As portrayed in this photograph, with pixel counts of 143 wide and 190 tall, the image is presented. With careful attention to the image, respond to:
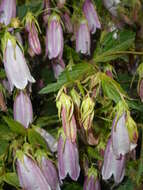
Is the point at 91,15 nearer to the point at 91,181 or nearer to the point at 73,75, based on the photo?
the point at 73,75

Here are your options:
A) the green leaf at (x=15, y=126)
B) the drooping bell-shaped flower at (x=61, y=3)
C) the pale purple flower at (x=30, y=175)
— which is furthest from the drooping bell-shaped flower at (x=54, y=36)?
the pale purple flower at (x=30, y=175)

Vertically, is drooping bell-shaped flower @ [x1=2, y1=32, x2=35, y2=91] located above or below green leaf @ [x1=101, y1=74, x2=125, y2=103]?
above

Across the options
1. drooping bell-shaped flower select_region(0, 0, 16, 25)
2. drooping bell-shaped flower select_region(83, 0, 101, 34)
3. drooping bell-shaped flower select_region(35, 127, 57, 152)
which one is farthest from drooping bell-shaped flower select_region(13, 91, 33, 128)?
drooping bell-shaped flower select_region(83, 0, 101, 34)

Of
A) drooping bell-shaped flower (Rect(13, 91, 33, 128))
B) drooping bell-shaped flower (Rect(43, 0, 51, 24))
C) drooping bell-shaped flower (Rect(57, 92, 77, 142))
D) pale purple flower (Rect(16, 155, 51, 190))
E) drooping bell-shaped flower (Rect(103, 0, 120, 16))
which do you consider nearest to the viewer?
drooping bell-shaped flower (Rect(57, 92, 77, 142))

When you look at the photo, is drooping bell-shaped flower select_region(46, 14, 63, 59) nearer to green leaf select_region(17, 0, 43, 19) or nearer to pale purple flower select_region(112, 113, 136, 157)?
green leaf select_region(17, 0, 43, 19)

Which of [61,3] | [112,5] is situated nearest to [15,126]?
[61,3]

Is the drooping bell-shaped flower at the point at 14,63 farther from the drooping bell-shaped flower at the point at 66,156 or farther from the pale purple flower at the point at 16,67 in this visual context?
the drooping bell-shaped flower at the point at 66,156
